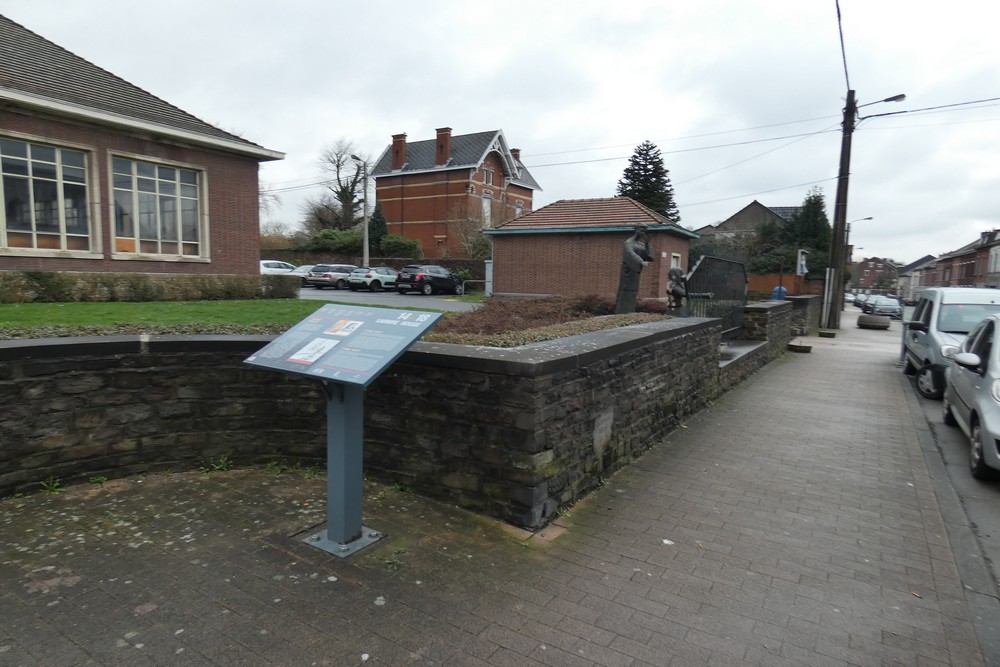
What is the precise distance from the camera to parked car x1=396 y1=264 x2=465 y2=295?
106 feet

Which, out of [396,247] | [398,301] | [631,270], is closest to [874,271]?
[396,247]

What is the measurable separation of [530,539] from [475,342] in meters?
1.79

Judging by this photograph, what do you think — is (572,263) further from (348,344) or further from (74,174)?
(348,344)

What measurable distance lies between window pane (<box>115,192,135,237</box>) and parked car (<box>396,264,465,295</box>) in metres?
16.4

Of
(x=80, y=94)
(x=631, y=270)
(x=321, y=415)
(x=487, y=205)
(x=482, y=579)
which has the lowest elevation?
(x=482, y=579)

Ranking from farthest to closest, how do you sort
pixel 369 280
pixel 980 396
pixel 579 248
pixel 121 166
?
pixel 369 280 → pixel 579 248 → pixel 121 166 → pixel 980 396

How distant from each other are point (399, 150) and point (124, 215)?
40.2 m

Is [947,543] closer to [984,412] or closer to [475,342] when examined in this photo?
[984,412]

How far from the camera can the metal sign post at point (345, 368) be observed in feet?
11.0

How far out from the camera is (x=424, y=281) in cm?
3241

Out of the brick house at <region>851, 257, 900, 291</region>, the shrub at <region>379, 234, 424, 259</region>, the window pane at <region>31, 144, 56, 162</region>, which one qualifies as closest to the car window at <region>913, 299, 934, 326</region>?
the window pane at <region>31, 144, 56, 162</region>

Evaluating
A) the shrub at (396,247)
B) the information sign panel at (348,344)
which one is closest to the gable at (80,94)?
the information sign panel at (348,344)

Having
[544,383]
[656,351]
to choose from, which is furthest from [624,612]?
[656,351]

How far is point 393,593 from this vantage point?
3.09 m
